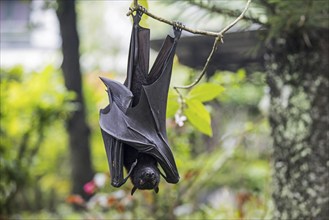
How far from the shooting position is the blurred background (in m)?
1.09

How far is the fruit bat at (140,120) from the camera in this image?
2.34ft

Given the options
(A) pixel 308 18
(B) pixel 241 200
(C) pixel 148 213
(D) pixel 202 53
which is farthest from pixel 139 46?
(C) pixel 148 213

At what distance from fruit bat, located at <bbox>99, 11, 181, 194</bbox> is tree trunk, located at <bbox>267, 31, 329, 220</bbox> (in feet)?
1.81

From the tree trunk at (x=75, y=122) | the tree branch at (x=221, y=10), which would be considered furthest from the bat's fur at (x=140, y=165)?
the tree trunk at (x=75, y=122)

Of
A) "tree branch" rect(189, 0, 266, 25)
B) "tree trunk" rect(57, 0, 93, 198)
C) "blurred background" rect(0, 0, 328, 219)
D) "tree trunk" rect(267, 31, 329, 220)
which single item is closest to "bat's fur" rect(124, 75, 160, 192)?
"blurred background" rect(0, 0, 328, 219)

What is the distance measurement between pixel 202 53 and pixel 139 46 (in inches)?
48.7

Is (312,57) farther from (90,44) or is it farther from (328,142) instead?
(90,44)

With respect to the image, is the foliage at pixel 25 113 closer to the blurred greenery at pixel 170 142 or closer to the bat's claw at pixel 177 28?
the blurred greenery at pixel 170 142

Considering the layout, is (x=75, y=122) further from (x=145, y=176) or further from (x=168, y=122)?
(x=145, y=176)

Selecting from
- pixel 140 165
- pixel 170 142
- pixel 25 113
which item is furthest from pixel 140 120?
pixel 25 113

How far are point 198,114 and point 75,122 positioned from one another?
91.6 inches

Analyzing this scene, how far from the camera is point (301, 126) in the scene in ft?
4.10

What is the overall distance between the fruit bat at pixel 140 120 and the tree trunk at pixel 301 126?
550 mm

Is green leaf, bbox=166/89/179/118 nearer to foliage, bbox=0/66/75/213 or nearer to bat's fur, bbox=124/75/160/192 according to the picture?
bat's fur, bbox=124/75/160/192
